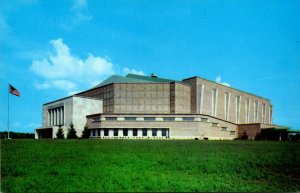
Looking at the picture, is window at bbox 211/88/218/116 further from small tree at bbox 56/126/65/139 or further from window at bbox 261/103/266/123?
small tree at bbox 56/126/65/139

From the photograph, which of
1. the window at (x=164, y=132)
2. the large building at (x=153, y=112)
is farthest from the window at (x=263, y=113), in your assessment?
the window at (x=164, y=132)

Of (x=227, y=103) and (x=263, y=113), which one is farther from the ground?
(x=227, y=103)

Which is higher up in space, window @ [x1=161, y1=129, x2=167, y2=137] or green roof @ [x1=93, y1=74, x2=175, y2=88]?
green roof @ [x1=93, y1=74, x2=175, y2=88]

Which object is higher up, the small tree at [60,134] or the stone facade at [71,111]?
the stone facade at [71,111]

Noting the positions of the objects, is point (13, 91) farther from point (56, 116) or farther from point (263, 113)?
point (263, 113)

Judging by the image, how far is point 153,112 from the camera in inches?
3563

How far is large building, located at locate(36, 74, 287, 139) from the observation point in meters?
78.9

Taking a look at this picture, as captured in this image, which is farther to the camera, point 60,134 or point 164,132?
point 164,132

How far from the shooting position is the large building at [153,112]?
259 feet

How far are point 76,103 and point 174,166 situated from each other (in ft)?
235

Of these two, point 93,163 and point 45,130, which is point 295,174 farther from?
point 45,130

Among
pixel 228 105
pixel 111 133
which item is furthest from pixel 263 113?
pixel 111 133

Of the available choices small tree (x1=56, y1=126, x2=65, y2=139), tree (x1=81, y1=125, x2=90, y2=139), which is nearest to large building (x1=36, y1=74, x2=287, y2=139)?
tree (x1=81, y1=125, x2=90, y2=139)

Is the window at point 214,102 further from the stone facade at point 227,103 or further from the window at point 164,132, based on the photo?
the window at point 164,132
